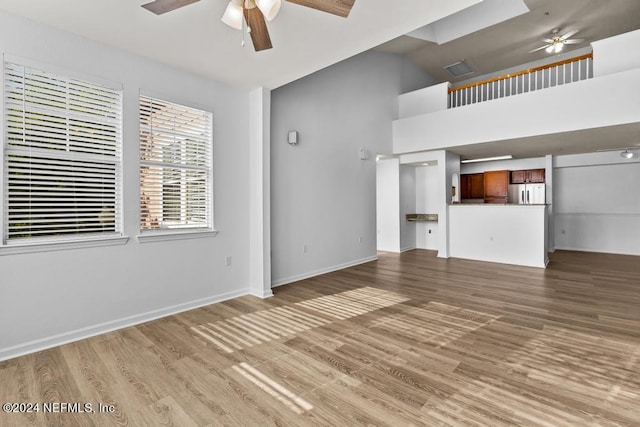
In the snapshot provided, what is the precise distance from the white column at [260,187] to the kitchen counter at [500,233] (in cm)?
464

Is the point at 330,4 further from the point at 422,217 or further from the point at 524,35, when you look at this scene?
the point at 524,35

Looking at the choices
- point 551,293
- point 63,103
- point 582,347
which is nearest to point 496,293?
point 551,293

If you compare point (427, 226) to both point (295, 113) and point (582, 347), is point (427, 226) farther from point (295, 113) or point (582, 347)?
point (582, 347)

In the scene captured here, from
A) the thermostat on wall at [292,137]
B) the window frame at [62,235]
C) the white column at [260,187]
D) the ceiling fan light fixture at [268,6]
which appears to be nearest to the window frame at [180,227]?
the window frame at [62,235]

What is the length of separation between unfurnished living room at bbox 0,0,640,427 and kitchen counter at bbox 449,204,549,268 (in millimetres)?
53

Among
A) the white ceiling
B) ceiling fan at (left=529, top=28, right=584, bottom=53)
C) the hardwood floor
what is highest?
ceiling fan at (left=529, top=28, right=584, bottom=53)

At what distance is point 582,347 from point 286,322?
8.69 ft

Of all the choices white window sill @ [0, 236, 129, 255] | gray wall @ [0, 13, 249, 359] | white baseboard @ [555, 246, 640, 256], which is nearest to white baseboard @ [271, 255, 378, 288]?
gray wall @ [0, 13, 249, 359]

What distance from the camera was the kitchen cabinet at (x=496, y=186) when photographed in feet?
28.7

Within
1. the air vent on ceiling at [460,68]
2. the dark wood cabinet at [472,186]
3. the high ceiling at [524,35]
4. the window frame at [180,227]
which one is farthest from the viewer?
the dark wood cabinet at [472,186]

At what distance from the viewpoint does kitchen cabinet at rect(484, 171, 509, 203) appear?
A: 28.7 ft

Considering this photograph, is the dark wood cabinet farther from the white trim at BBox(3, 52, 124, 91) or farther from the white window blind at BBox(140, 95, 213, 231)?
the white trim at BBox(3, 52, 124, 91)

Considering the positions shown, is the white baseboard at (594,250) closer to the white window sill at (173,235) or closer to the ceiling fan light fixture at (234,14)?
the white window sill at (173,235)

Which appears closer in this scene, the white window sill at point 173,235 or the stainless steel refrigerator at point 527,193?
the white window sill at point 173,235
